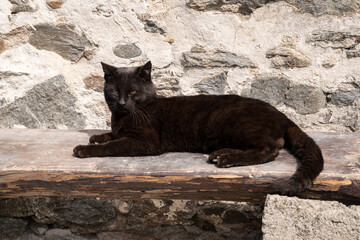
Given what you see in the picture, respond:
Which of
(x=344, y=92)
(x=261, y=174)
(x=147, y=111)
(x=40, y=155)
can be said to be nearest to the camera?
(x=261, y=174)

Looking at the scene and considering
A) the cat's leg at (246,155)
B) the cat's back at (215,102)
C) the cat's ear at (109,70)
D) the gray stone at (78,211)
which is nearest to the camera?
the cat's leg at (246,155)

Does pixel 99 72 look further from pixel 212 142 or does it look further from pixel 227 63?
pixel 212 142

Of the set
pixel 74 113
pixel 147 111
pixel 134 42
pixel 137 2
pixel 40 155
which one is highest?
pixel 137 2

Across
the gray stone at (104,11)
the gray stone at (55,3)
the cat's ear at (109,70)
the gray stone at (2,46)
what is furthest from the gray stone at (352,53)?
the gray stone at (2,46)

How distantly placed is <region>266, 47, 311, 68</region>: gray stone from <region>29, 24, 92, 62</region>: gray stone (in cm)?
139

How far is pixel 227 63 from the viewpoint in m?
2.85

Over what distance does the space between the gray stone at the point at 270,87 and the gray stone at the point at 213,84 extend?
0.68 ft

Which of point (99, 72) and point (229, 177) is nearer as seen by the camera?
point (229, 177)

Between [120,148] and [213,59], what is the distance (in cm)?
110

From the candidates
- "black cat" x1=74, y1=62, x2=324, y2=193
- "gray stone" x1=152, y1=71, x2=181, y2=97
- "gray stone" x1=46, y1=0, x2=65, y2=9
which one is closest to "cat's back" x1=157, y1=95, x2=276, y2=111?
"black cat" x1=74, y1=62, x2=324, y2=193

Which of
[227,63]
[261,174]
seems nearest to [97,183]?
[261,174]

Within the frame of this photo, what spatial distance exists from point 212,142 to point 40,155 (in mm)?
982

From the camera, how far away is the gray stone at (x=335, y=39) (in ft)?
8.85

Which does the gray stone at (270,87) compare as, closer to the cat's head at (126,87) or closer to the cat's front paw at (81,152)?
the cat's head at (126,87)
